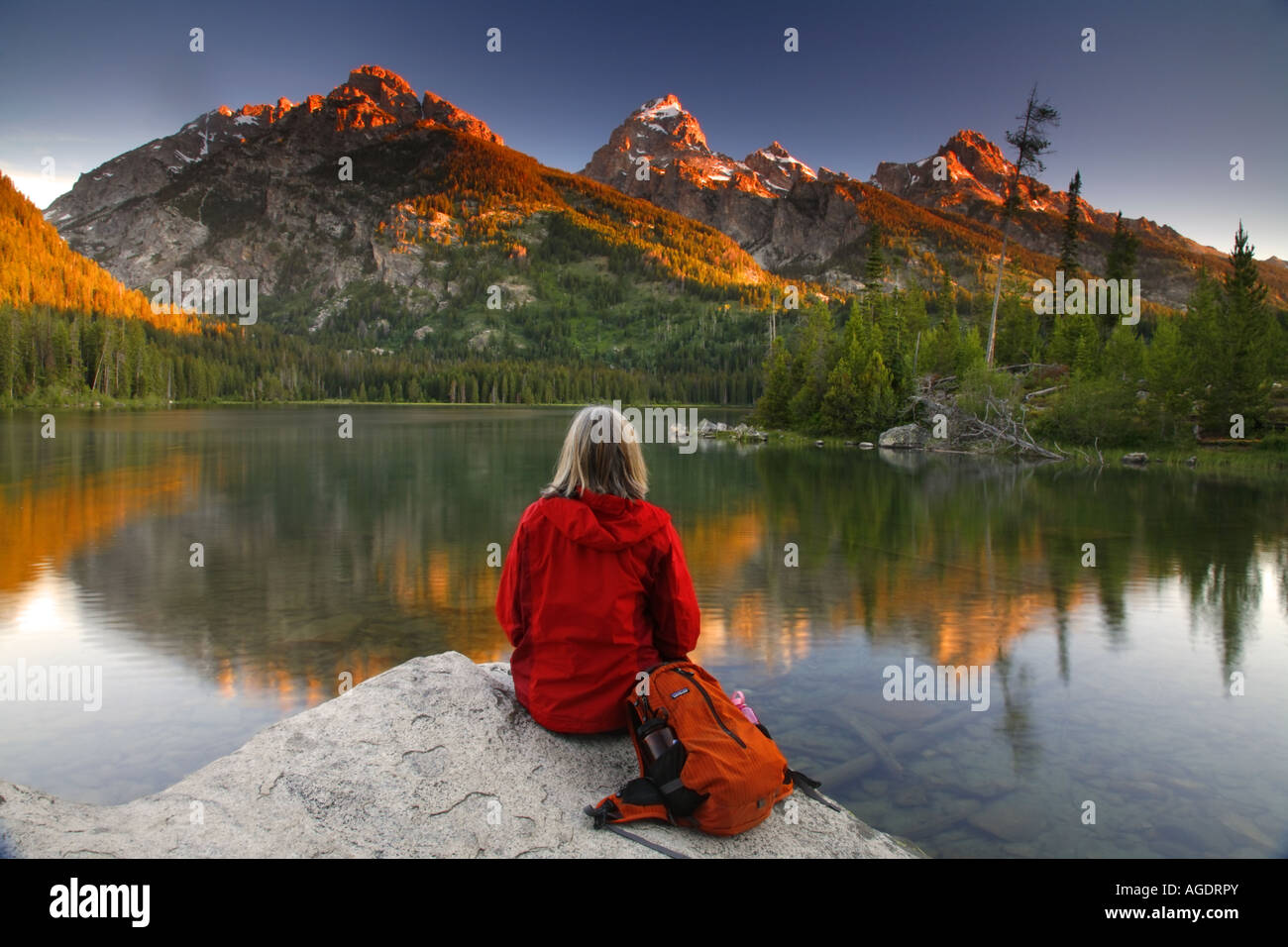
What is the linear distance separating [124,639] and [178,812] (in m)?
8.81

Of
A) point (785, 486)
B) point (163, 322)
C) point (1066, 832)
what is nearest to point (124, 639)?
point (1066, 832)

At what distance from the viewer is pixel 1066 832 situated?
6.06m

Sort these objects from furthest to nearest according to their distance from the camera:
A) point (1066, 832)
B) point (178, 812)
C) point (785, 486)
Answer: point (785, 486) → point (1066, 832) → point (178, 812)

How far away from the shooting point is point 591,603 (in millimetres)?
4629

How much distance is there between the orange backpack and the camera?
4.09 meters

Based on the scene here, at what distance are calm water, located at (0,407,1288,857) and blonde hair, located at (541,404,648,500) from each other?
13.1 ft

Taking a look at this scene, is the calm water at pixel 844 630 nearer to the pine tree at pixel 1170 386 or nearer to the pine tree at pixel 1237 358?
the pine tree at pixel 1237 358

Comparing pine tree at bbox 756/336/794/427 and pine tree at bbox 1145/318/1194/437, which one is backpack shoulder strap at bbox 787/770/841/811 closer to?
pine tree at bbox 1145/318/1194/437

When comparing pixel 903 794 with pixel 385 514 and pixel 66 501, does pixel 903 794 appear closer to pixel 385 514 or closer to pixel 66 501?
pixel 385 514

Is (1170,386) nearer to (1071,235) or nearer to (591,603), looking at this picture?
(1071,235)

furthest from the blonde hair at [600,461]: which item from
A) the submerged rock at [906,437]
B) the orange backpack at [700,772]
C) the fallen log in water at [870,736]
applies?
the submerged rock at [906,437]

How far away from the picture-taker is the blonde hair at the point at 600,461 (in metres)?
4.60

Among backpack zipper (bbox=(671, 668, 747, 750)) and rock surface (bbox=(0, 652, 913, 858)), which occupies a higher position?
backpack zipper (bbox=(671, 668, 747, 750))

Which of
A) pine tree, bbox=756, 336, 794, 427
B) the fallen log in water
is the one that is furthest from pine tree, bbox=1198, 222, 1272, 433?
the fallen log in water
